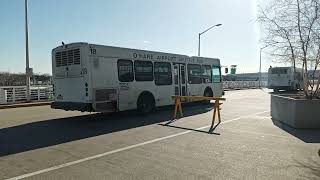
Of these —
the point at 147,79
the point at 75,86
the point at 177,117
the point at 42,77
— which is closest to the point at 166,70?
the point at 147,79

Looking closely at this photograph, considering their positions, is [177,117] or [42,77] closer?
[177,117]

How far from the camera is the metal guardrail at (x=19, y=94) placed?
23.0 metres

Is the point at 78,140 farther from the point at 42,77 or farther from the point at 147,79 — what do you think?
the point at 42,77

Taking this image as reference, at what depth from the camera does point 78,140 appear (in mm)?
9945

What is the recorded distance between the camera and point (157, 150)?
28.2 feet

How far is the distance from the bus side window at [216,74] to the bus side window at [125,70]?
25.3ft

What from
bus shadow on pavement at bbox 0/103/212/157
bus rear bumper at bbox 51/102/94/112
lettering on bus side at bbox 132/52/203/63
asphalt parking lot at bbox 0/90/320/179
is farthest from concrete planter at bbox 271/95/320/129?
bus rear bumper at bbox 51/102/94/112

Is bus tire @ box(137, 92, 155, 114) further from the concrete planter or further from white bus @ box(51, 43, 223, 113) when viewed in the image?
the concrete planter

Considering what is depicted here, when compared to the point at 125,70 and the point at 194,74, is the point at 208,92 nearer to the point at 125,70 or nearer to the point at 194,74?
the point at 194,74

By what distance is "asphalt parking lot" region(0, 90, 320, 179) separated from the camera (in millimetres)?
6703

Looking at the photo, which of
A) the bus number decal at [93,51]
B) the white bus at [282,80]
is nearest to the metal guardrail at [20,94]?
the bus number decal at [93,51]

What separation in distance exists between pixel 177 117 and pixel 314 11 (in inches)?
244

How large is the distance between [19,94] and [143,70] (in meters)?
11.6

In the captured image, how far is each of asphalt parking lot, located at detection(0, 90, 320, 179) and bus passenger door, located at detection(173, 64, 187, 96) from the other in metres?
5.17
